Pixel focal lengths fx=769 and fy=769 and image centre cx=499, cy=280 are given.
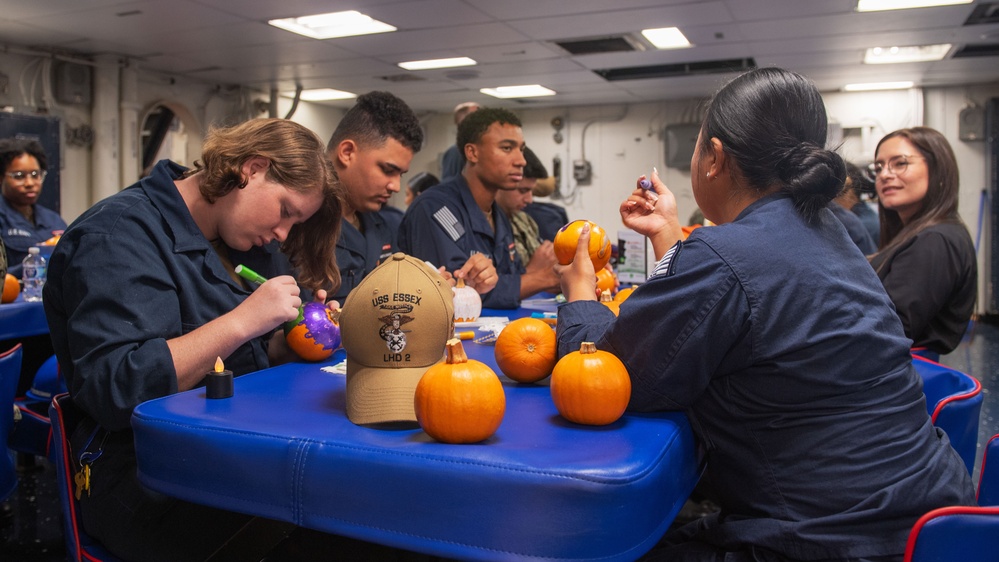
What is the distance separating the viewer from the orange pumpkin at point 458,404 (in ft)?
3.69

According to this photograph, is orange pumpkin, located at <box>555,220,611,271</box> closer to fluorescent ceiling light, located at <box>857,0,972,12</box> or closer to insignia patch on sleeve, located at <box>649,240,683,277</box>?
insignia patch on sleeve, located at <box>649,240,683,277</box>

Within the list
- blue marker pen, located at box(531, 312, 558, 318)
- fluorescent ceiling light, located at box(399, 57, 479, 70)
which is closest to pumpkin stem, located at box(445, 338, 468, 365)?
blue marker pen, located at box(531, 312, 558, 318)

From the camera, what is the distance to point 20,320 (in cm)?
338

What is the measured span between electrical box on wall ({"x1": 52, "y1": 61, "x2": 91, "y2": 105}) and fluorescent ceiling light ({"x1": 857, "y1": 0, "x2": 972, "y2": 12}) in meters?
7.53

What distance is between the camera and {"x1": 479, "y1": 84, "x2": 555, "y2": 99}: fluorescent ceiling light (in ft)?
33.3

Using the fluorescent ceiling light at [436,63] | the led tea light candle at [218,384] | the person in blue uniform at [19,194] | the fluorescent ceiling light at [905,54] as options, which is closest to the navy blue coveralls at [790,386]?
the led tea light candle at [218,384]

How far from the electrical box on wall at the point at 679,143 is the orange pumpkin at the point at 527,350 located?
10.1m

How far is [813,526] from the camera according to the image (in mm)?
1226

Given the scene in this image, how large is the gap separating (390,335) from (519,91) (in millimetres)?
9568

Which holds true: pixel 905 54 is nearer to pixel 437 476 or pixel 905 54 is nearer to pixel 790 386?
pixel 790 386

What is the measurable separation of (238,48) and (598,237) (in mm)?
6789

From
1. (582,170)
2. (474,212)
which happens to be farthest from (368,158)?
(582,170)

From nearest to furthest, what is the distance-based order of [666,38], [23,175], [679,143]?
1. [23,175]
2. [666,38]
3. [679,143]

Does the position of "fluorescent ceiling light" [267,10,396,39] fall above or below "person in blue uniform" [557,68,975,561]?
above
